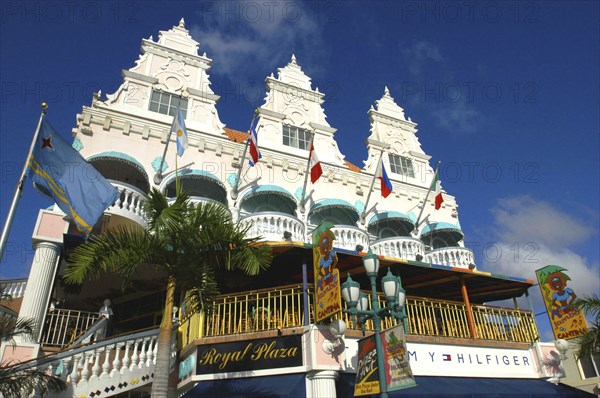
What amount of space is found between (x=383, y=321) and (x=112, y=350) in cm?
752

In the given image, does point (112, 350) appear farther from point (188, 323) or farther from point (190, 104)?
point (190, 104)

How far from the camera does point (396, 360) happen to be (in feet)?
29.9

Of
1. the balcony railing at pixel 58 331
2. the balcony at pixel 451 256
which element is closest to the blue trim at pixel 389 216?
the balcony at pixel 451 256

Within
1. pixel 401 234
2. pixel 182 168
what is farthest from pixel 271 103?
pixel 401 234

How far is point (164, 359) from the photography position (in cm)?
916

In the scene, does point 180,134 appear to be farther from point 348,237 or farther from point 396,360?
point 396,360

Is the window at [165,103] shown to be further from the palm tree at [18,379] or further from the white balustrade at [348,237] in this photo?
the palm tree at [18,379]

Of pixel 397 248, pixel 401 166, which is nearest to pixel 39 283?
pixel 397 248

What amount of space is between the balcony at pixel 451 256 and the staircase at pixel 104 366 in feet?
42.5

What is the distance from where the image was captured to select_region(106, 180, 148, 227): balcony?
49.2 feet

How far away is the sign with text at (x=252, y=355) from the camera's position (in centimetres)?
1109

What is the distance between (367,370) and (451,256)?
12226mm

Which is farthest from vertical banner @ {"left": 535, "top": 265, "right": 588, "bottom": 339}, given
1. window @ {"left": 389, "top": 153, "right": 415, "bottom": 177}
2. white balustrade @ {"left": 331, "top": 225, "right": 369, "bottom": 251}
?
window @ {"left": 389, "top": 153, "right": 415, "bottom": 177}

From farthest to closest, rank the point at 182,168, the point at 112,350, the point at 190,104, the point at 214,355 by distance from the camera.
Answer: the point at 190,104, the point at 182,168, the point at 112,350, the point at 214,355
